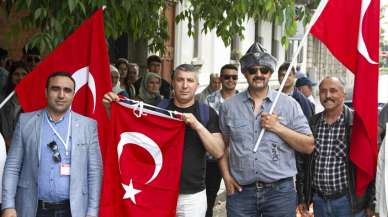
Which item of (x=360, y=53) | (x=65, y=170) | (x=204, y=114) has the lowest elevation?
Answer: (x=65, y=170)

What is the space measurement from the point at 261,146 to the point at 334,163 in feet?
2.06

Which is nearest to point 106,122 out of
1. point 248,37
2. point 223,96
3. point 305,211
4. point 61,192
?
point 61,192

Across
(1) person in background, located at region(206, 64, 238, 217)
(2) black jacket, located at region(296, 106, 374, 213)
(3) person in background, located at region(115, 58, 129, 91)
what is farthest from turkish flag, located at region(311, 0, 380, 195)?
(3) person in background, located at region(115, 58, 129, 91)

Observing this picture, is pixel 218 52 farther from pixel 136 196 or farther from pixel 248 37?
pixel 136 196

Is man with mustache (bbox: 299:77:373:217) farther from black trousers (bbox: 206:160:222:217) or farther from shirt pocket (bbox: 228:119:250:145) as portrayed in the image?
black trousers (bbox: 206:160:222:217)

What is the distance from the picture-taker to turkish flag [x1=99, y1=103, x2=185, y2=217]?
16.7 ft

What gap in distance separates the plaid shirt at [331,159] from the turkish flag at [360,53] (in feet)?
0.34

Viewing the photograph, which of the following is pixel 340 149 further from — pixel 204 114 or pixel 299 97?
pixel 299 97

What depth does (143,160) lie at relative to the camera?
17.0ft

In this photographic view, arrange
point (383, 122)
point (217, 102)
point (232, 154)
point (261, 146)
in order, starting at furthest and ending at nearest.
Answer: point (217, 102) → point (383, 122) → point (232, 154) → point (261, 146)

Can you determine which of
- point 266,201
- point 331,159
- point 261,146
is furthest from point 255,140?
point 331,159

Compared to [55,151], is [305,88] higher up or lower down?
higher up

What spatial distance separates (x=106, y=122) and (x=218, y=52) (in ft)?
51.8

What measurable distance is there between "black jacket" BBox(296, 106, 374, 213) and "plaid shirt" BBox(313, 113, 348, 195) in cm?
4
